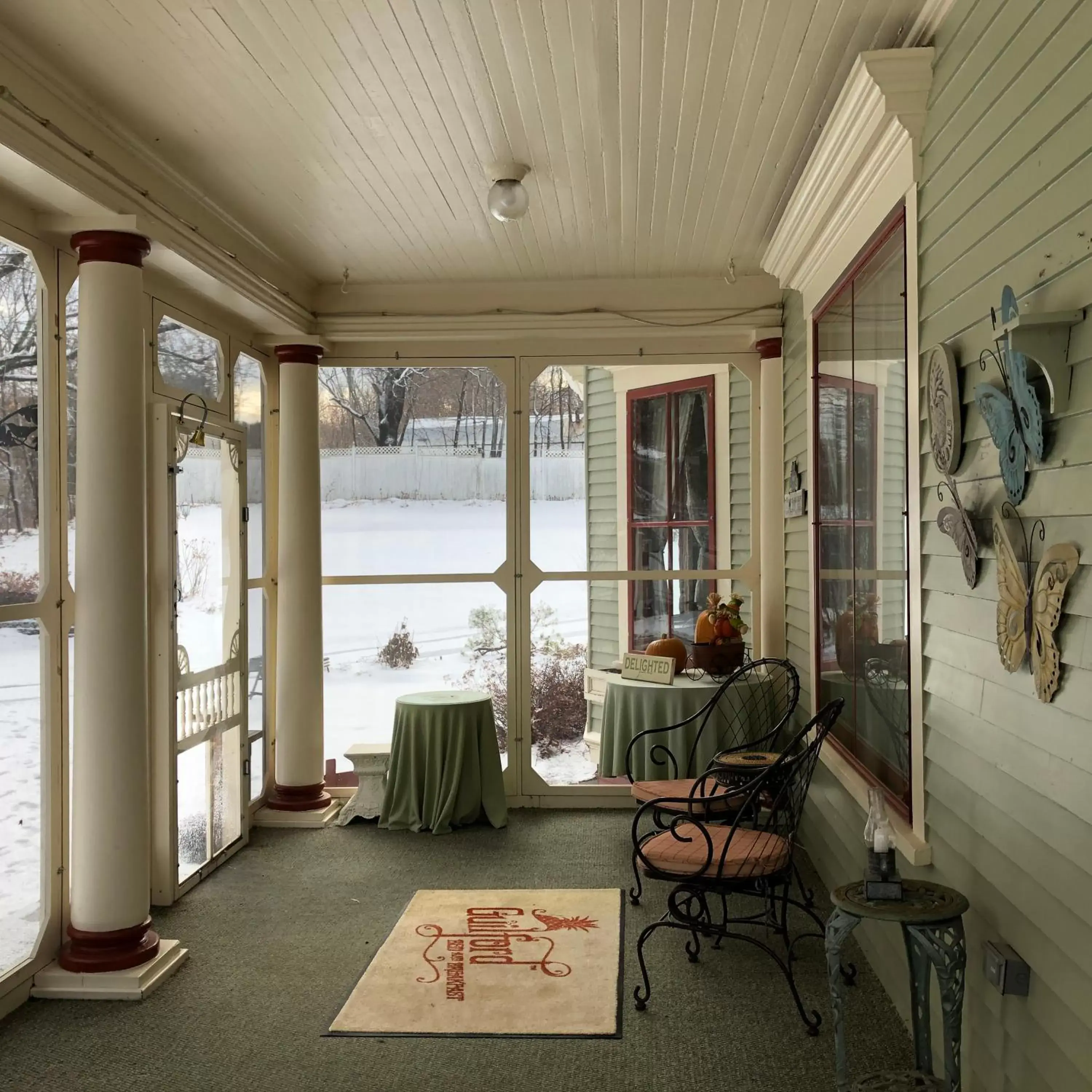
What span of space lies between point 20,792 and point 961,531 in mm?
2907

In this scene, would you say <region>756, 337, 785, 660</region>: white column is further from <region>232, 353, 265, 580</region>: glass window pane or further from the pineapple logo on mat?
<region>232, 353, 265, 580</region>: glass window pane

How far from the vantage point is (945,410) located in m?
2.60

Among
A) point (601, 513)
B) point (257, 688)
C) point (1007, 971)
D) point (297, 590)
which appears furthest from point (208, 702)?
point (1007, 971)

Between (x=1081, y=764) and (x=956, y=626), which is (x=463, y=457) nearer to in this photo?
(x=956, y=626)

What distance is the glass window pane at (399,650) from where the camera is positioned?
582 cm

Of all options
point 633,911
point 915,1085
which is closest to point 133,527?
point 633,911

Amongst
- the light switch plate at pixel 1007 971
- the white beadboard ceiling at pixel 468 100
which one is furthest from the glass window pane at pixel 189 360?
the light switch plate at pixel 1007 971

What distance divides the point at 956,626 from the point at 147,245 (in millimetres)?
2897

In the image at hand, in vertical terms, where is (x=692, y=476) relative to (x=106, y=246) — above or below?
below

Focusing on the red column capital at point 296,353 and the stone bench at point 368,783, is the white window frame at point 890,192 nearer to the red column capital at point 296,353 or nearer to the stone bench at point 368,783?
the stone bench at point 368,783

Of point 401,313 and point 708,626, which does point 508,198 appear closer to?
point 401,313

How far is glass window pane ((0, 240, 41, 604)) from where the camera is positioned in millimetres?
3209

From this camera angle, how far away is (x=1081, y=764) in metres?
1.89

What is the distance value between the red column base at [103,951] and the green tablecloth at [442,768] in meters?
1.85
